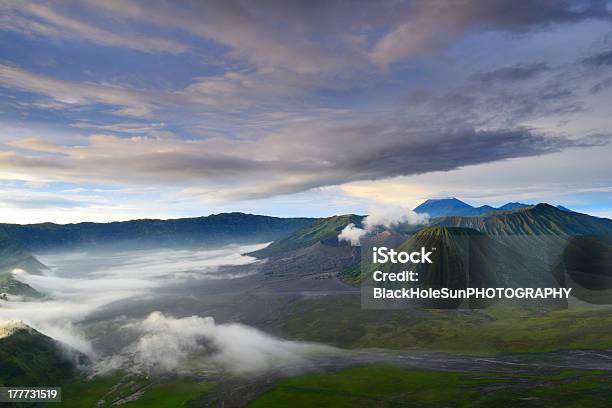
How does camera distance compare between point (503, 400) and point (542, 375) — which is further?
point (542, 375)

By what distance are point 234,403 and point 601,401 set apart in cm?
15547

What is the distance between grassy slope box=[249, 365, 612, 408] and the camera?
169000 millimetres

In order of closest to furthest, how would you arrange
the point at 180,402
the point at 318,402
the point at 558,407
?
the point at 558,407
the point at 318,402
the point at 180,402

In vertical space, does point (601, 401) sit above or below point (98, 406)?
above

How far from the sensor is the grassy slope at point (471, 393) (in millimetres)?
169000

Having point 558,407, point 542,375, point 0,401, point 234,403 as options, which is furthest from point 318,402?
point 0,401

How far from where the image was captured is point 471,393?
180250 mm

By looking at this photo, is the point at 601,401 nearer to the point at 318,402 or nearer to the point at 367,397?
the point at 367,397

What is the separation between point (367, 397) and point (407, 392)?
19.0 meters

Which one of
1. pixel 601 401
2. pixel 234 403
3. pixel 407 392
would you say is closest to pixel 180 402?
pixel 234 403

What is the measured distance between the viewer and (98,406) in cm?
19938

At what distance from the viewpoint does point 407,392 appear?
188125 millimetres

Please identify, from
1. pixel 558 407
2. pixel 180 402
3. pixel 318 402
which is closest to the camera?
pixel 558 407

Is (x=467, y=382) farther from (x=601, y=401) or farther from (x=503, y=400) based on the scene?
(x=601, y=401)
